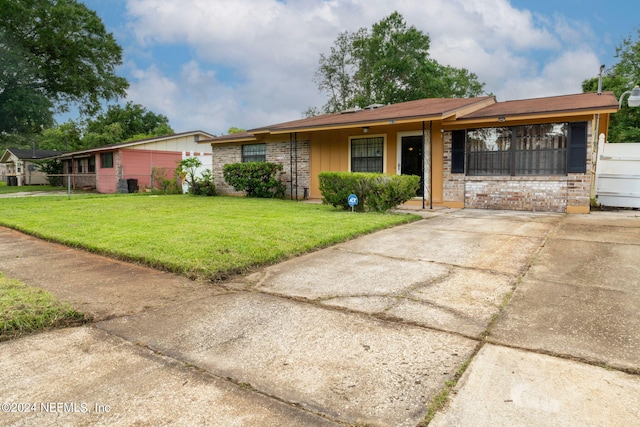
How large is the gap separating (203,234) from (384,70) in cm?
2828

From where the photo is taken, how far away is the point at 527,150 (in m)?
9.83

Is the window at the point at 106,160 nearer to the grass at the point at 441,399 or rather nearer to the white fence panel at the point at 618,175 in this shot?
the white fence panel at the point at 618,175

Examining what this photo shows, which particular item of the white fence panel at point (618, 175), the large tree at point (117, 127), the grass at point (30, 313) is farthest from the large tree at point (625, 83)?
the large tree at point (117, 127)

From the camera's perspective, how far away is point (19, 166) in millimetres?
36188

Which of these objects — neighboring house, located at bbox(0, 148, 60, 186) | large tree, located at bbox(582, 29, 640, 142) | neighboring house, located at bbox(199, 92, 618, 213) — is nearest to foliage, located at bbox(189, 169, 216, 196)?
neighboring house, located at bbox(199, 92, 618, 213)

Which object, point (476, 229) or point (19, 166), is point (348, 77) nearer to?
point (476, 229)

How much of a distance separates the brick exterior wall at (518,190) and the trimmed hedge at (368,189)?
2.16 metres

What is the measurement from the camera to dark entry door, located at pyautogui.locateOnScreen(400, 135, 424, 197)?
1155 centimetres

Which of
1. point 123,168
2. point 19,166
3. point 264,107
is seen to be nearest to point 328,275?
point 123,168

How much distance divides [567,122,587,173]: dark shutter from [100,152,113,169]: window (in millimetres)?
22401

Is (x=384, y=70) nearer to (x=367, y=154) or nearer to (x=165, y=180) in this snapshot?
(x=165, y=180)

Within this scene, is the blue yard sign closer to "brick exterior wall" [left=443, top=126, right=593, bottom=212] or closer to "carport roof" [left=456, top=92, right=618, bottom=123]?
"brick exterior wall" [left=443, top=126, right=593, bottom=212]

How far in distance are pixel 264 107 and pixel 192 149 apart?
8.70 metres

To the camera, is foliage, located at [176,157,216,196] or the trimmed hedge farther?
foliage, located at [176,157,216,196]
